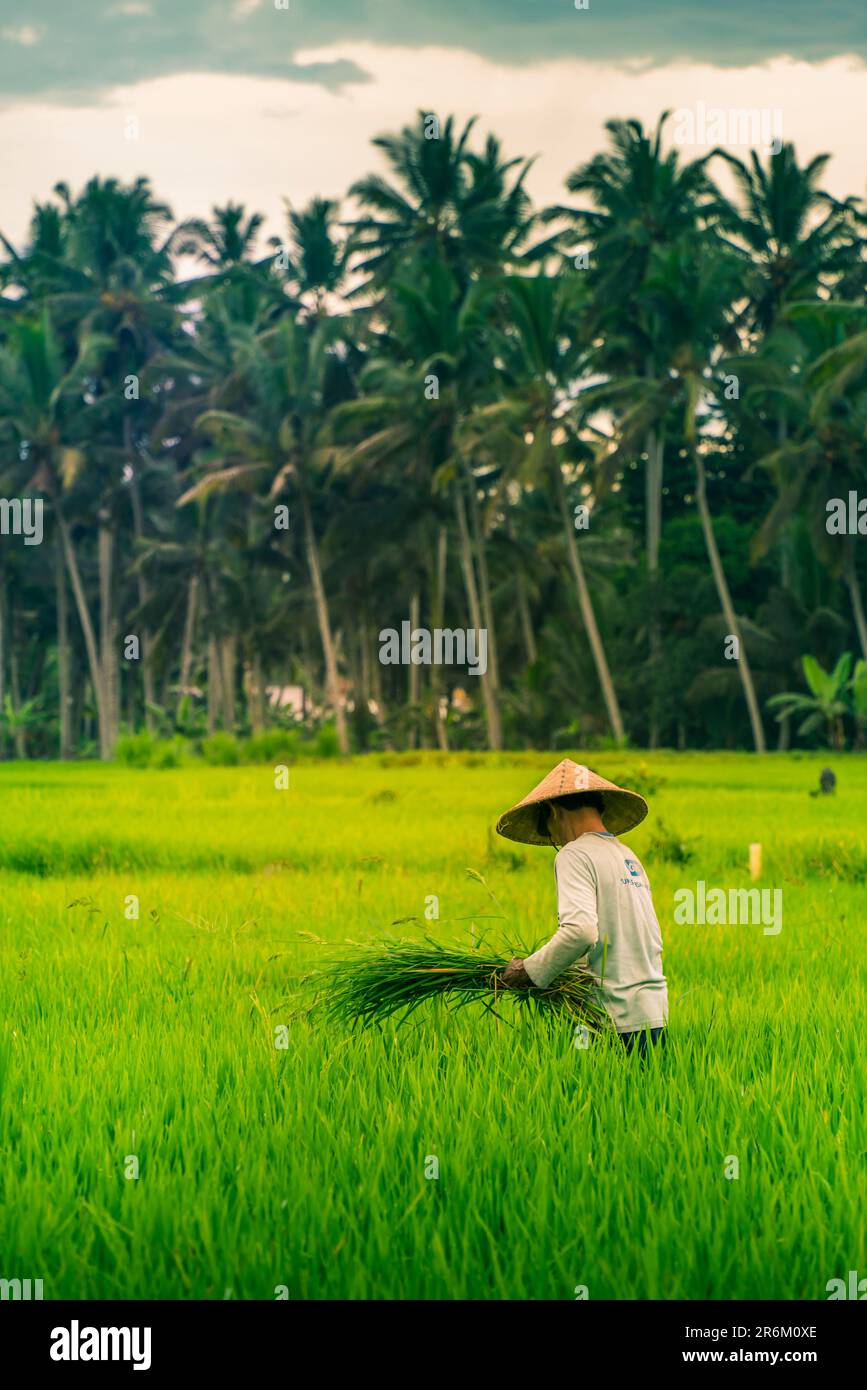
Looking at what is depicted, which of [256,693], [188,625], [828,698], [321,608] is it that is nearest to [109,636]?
[188,625]

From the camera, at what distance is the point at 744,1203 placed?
9.32 ft

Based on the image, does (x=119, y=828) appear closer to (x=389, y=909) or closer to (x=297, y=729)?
(x=389, y=909)

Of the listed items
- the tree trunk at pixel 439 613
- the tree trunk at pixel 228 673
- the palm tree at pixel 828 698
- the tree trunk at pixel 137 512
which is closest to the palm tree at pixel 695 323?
the palm tree at pixel 828 698

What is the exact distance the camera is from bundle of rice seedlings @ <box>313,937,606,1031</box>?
398 centimetres

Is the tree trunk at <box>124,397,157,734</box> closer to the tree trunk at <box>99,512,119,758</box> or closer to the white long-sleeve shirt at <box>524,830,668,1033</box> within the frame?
the tree trunk at <box>99,512,119,758</box>

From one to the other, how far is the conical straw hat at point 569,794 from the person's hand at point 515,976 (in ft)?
1.23

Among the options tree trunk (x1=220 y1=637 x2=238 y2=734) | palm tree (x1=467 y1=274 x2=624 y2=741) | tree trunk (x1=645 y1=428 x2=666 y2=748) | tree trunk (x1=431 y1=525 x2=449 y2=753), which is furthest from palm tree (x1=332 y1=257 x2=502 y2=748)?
tree trunk (x1=220 y1=637 x2=238 y2=734)

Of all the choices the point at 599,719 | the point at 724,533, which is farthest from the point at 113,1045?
the point at 724,533

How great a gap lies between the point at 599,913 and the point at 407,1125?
2.63 feet

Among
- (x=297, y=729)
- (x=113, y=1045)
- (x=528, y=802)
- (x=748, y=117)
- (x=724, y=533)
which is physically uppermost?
(x=748, y=117)

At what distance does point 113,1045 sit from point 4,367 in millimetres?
32704

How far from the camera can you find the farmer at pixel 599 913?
3564 mm

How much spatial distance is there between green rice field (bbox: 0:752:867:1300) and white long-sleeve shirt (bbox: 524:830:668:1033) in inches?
6.8
